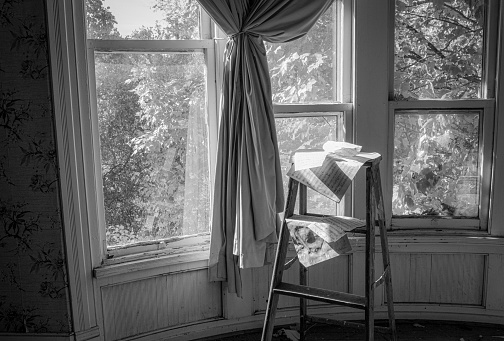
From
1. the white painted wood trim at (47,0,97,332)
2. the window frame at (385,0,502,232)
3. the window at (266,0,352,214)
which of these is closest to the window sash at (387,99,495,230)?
the window frame at (385,0,502,232)

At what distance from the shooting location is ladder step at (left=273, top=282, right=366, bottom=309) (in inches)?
91.3

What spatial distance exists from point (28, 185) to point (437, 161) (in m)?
2.22

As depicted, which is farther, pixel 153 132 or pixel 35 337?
pixel 153 132

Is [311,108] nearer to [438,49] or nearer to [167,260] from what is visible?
[438,49]

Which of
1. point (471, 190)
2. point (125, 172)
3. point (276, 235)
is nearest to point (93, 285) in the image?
point (125, 172)

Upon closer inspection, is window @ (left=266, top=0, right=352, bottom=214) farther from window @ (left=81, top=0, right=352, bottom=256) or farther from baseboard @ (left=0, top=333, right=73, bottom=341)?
baseboard @ (left=0, top=333, right=73, bottom=341)

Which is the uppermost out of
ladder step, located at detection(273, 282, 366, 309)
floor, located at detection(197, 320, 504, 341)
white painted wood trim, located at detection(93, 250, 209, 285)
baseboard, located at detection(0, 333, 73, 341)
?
white painted wood trim, located at detection(93, 250, 209, 285)

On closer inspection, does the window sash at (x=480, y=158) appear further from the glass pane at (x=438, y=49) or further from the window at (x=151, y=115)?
the window at (x=151, y=115)

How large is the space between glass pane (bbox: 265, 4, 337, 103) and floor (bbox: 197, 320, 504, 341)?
133cm

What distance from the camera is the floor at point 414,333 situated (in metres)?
2.96

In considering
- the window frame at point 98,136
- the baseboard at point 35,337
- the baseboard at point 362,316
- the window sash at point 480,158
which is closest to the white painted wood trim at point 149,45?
the window frame at point 98,136

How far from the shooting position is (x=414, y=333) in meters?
3.03

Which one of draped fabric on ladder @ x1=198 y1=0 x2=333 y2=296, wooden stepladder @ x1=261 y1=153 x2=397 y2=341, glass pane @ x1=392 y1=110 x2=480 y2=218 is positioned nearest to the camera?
wooden stepladder @ x1=261 y1=153 x2=397 y2=341

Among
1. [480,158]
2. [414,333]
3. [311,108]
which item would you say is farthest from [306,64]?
[414,333]
